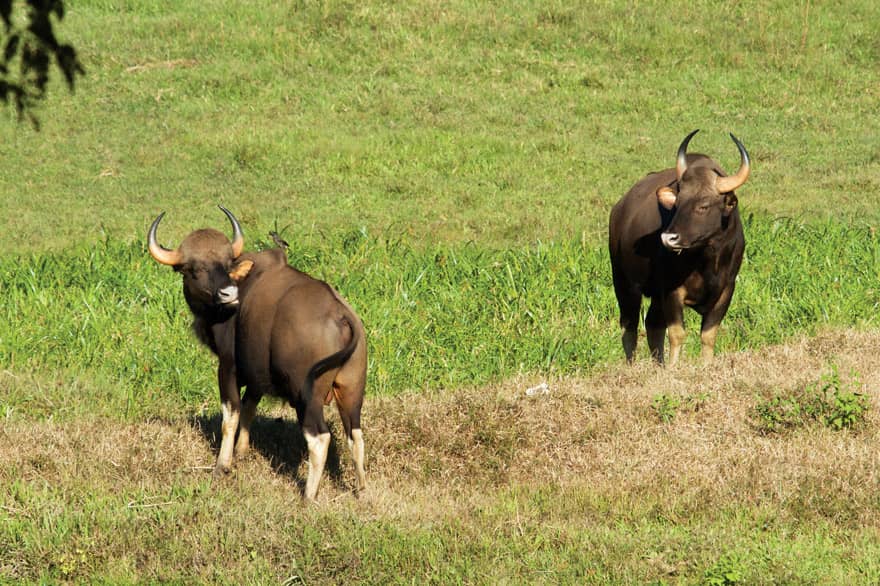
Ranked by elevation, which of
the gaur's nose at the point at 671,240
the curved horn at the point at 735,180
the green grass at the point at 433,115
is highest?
the curved horn at the point at 735,180

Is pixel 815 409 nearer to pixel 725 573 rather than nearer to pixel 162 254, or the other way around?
pixel 725 573

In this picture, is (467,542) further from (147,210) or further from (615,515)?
(147,210)

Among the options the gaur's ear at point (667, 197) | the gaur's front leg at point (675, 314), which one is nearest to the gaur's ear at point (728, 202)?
the gaur's ear at point (667, 197)

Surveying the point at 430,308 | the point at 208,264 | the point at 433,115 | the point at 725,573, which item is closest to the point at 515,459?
the point at 725,573

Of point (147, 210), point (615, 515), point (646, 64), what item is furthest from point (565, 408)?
point (646, 64)

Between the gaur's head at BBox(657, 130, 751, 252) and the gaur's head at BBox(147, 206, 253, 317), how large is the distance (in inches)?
123

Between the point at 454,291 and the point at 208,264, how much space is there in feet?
15.4

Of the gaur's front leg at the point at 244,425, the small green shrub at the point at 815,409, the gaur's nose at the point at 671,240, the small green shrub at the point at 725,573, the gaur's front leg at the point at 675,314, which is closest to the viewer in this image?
the small green shrub at the point at 725,573

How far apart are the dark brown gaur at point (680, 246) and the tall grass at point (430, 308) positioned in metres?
0.90

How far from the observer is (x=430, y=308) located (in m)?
11.5

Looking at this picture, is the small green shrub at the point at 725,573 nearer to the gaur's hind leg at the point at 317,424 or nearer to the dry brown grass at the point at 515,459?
the dry brown grass at the point at 515,459

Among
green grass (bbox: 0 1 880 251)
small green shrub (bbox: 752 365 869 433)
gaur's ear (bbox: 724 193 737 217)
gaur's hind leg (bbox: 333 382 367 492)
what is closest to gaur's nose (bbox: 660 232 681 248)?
gaur's ear (bbox: 724 193 737 217)

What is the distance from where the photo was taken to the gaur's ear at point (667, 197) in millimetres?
9242

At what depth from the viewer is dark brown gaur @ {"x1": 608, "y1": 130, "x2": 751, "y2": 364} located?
29.8 feet
